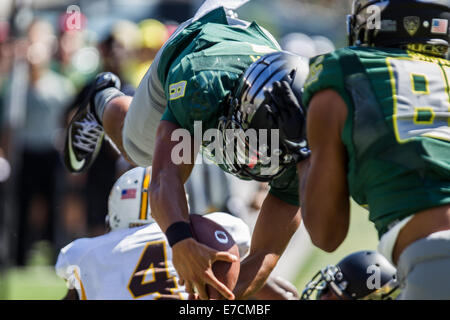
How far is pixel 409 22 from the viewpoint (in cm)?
279

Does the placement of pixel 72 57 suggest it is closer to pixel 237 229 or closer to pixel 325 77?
pixel 237 229

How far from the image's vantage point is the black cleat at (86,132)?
525 centimetres

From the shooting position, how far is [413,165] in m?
2.55

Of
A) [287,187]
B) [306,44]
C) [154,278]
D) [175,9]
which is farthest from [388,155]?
[175,9]

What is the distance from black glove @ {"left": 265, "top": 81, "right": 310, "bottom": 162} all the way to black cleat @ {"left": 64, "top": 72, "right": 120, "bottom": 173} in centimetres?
224

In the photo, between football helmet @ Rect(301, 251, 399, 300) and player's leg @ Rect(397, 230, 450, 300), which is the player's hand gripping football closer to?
football helmet @ Rect(301, 251, 399, 300)

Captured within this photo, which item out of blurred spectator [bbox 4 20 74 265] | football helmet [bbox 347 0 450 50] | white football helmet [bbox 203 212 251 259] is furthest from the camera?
blurred spectator [bbox 4 20 74 265]

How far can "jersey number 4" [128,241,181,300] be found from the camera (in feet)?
13.2

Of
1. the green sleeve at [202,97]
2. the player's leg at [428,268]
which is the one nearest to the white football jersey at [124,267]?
the green sleeve at [202,97]

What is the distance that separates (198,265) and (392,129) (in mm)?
1005

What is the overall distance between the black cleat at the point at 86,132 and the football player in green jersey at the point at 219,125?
27.2 inches

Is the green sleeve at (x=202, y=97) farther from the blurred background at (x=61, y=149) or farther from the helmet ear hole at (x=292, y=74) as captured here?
the blurred background at (x=61, y=149)

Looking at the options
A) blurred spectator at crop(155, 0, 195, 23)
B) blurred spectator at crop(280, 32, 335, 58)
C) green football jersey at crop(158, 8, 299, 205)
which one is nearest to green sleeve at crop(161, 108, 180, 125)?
green football jersey at crop(158, 8, 299, 205)

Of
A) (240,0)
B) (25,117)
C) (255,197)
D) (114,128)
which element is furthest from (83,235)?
(240,0)
